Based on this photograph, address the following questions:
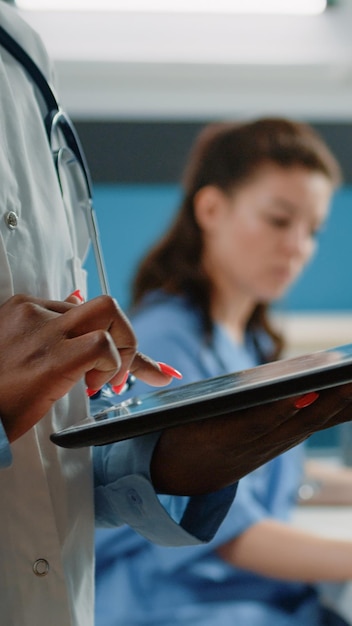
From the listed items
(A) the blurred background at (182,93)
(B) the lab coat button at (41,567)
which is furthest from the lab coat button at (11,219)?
(A) the blurred background at (182,93)

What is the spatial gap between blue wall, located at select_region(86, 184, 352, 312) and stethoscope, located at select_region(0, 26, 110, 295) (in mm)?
1615

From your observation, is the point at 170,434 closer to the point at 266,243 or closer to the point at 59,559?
the point at 59,559

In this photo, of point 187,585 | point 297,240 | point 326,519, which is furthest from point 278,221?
point 187,585

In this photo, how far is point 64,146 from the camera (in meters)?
0.79

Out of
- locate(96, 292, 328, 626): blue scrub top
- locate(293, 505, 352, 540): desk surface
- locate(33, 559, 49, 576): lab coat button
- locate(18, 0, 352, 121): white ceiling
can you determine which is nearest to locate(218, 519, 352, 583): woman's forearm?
locate(96, 292, 328, 626): blue scrub top

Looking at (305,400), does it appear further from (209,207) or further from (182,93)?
(182,93)

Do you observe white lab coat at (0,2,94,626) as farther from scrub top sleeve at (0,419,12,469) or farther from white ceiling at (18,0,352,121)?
white ceiling at (18,0,352,121)

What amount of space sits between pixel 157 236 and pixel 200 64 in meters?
0.54

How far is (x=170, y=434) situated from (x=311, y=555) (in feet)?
Answer: 2.38

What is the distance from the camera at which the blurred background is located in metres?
2.23

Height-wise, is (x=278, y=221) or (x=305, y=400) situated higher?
(x=305, y=400)

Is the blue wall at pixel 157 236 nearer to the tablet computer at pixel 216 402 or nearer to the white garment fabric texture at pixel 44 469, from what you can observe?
the white garment fabric texture at pixel 44 469

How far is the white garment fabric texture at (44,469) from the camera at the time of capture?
611 millimetres

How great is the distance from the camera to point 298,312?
2.55 m
